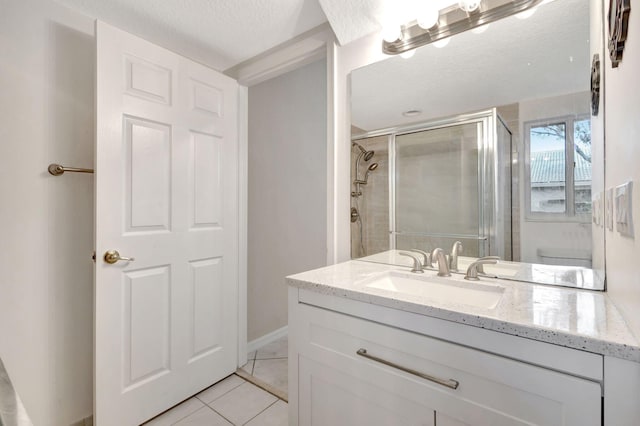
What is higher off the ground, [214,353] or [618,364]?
[618,364]

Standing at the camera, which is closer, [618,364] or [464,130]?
[618,364]

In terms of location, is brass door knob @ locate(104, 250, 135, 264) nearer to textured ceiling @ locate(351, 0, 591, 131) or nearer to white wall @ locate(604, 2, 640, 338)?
textured ceiling @ locate(351, 0, 591, 131)

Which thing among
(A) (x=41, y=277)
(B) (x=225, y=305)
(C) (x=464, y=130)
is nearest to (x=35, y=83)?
(A) (x=41, y=277)

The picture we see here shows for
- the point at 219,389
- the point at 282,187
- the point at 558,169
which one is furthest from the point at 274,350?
the point at 558,169

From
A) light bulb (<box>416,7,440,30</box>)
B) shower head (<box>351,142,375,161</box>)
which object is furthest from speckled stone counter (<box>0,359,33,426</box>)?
light bulb (<box>416,7,440,30</box>)

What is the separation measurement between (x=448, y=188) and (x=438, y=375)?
2.66 ft

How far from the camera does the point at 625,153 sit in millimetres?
644

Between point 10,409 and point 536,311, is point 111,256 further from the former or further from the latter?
point 536,311

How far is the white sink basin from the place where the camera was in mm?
1038

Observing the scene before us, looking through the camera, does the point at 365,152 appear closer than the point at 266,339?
Yes

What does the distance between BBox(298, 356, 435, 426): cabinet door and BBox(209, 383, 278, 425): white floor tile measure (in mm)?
667

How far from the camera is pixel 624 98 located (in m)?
0.66

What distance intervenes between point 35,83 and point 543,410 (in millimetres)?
2193

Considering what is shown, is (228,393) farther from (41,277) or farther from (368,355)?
(368,355)
